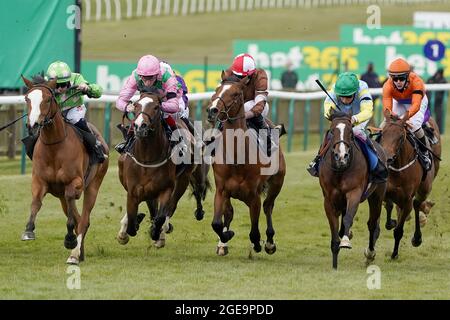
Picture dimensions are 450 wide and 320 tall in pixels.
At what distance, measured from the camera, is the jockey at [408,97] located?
12.6 meters

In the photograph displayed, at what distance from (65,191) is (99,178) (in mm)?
855

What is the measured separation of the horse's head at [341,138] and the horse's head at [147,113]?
155 centimetres

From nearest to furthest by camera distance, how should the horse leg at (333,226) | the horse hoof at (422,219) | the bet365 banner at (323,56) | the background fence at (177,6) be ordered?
1. the horse leg at (333,226)
2. the horse hoof at (422,219)
3. the bet365 banner at (323,56)
4. the background fence at (177,6)

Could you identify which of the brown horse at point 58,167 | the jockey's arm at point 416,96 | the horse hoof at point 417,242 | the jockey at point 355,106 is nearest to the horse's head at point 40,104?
the brown horse at point 58,167

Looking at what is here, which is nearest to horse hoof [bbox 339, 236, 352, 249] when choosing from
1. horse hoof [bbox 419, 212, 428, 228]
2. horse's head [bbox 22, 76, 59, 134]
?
horse's head [bbox 22, 76, 59, 134]

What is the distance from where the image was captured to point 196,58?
3559cm

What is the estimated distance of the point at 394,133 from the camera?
12.6 metres

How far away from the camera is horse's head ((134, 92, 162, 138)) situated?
1124cm

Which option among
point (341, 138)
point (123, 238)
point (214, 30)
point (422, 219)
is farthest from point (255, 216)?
point (214, 30)

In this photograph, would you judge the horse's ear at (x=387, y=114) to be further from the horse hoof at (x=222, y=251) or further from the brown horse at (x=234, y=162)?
the horse hoof at (x=222, y=251)

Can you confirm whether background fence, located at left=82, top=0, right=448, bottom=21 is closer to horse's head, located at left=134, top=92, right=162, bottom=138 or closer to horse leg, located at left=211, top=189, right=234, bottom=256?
horse leg, located at left=211, top=189, right=234, bottom=256

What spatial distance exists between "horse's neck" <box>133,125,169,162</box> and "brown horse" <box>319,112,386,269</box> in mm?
1463
